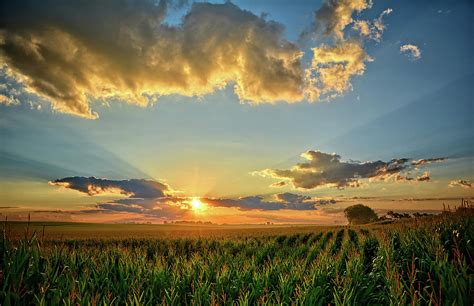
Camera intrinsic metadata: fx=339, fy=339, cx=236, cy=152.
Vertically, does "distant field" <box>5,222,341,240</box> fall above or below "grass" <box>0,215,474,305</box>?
below

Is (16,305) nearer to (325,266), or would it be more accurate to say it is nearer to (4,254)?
(4,254)

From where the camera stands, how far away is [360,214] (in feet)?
417

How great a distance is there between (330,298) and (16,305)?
6.95 meters

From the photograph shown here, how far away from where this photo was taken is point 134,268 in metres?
9.64

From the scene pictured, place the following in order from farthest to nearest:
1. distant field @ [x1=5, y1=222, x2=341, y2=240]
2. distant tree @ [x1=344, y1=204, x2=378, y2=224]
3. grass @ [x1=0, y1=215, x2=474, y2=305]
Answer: distant tree @ [x1=344, y1=204, x2=378, y2=224], distant field @ [x1=5, y1=222, x2=341, y2=240], grass @ [x1=0, y1=215, x2=474, y2=305]

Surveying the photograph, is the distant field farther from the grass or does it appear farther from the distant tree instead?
the distant tree

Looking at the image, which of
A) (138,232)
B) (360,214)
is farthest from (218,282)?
(360,214)

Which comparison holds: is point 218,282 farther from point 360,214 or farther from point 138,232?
point 360,214

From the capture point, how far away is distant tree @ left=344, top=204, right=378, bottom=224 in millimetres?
125644

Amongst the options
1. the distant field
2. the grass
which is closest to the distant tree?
the distant field

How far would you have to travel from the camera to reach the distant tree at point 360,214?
12564 centimetres

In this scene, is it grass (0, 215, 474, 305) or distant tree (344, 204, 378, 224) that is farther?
distant tree (344, 204, 378, 224)

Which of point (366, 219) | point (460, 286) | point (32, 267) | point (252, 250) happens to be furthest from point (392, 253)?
point (366, 219)

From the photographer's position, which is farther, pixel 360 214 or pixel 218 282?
pixel 360 214
